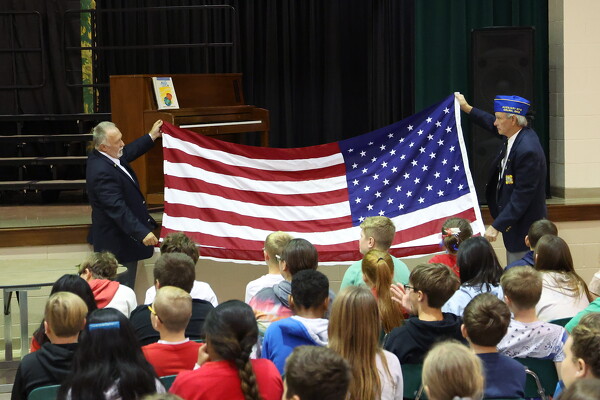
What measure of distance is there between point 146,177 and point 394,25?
9.47 ft

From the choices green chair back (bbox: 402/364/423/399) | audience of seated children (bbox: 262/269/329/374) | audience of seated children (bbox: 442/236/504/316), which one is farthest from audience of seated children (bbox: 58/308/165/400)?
audience of seated children (bbox: 442/236/504/316)

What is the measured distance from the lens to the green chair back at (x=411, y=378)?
3213 millimetres

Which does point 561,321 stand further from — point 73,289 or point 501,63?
point 501,63

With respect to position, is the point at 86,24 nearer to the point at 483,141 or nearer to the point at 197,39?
the point at 197,39

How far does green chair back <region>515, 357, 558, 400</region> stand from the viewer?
333cm

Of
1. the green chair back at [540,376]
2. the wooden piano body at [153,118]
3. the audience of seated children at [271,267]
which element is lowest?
the green chair back at [540,376]

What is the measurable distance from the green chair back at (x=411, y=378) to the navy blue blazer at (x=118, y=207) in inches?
108

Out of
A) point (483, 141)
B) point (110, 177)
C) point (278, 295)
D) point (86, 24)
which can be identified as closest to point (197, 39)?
point (86, 24)

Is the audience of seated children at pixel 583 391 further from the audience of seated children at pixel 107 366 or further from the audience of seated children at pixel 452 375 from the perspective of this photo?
the audience of seated children at pixel 107 366

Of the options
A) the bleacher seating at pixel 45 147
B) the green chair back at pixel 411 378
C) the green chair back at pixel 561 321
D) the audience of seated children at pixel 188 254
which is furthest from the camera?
the bleacher seating at pixel 45 147

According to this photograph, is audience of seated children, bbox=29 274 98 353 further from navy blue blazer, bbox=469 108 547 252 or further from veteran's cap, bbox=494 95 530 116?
veteran's cap, bbox=494 95 530 116

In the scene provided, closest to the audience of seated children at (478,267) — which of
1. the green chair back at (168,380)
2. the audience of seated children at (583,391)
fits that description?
the green chair back at (168,380)

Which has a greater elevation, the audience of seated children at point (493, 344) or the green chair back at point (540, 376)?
the audience of seated children at point (493, 344)

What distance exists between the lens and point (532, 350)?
336 centimetres
